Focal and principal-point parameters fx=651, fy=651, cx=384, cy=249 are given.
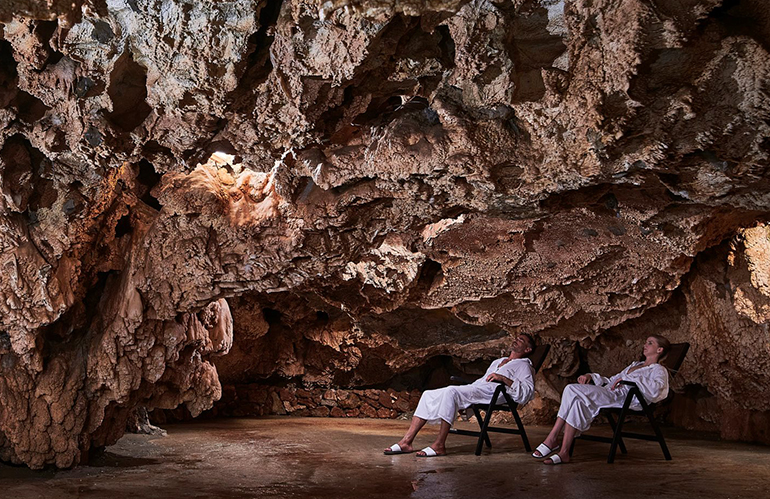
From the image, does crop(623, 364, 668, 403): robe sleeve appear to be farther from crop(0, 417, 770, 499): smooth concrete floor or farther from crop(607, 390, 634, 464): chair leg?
crop(0, 417, 770, 499): smooth concrete floor

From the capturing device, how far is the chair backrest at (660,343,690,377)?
604 centimetres

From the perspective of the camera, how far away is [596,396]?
17.7 ft

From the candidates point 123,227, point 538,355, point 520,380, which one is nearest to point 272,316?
point 123,227

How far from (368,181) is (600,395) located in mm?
2666

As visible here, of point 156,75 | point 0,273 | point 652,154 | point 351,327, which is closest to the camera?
point 156,75

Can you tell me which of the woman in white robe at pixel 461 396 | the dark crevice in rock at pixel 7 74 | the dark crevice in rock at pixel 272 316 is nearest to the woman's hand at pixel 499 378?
the woman in white robe at pixel 461 396

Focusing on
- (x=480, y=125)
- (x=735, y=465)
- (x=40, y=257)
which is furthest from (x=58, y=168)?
(x=735, y=465)

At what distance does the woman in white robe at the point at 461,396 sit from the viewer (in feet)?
19.2

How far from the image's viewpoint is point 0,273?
4836 millimetres

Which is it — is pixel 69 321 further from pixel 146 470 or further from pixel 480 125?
pixel 480 125

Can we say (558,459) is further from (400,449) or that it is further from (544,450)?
(400,449)

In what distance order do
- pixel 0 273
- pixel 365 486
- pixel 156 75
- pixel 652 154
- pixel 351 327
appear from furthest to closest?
pixel 351 327 < pixel 0 273 < pixel 365 486 < pixel 652 154 < pixel 156 75

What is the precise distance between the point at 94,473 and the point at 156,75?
3.55 m

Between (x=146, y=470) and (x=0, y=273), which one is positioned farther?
(x=146, y=470)
